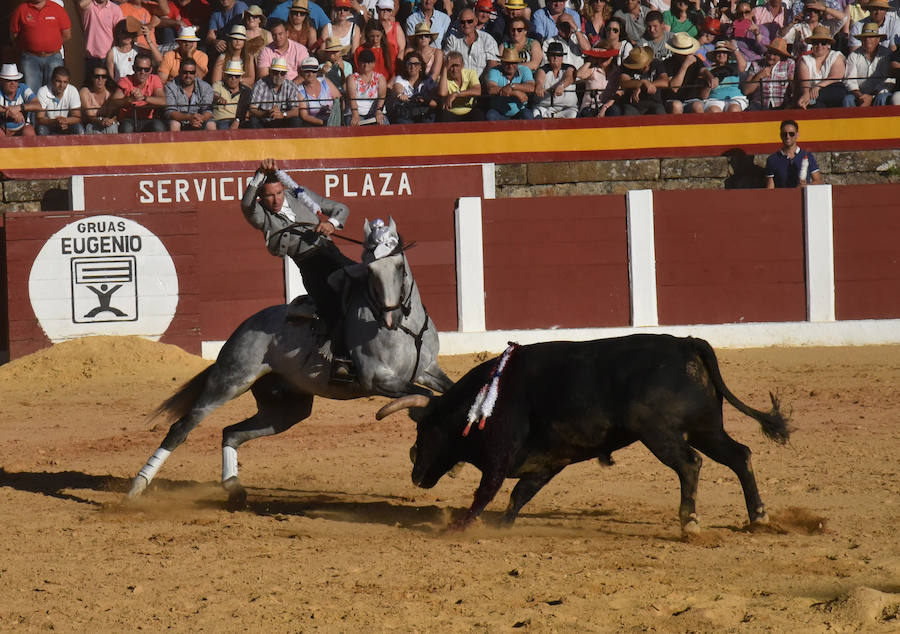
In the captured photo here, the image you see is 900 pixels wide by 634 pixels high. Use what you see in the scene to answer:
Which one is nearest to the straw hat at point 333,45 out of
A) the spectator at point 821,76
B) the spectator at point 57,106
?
the spectator at point 57,106

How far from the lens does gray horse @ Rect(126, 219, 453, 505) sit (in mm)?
6344

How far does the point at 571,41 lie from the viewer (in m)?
14.0

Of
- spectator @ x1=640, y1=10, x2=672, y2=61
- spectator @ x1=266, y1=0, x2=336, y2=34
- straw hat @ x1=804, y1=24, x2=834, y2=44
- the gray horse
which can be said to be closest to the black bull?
the gray horse

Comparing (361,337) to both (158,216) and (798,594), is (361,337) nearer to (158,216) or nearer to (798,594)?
(798,594)

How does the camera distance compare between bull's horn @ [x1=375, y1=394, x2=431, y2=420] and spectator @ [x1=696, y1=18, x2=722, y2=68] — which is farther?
spectator @ [x1=696, y1=18, x2=722, y2=68]

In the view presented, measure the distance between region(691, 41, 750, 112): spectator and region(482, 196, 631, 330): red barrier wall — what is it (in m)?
1.82

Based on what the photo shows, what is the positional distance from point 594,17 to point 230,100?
415 centimetres

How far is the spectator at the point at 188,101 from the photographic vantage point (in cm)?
1352

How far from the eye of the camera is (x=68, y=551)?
580 centimetres

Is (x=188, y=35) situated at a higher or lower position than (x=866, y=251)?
higher

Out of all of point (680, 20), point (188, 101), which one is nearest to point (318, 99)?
point (188, 101)

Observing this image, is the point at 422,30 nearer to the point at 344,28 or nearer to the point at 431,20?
the point at 431,20

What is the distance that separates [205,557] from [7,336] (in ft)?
27.0

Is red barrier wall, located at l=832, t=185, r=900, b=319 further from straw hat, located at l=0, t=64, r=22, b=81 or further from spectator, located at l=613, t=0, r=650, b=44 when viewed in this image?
straw hat, located at l=0, t=64, r=22, b=81
